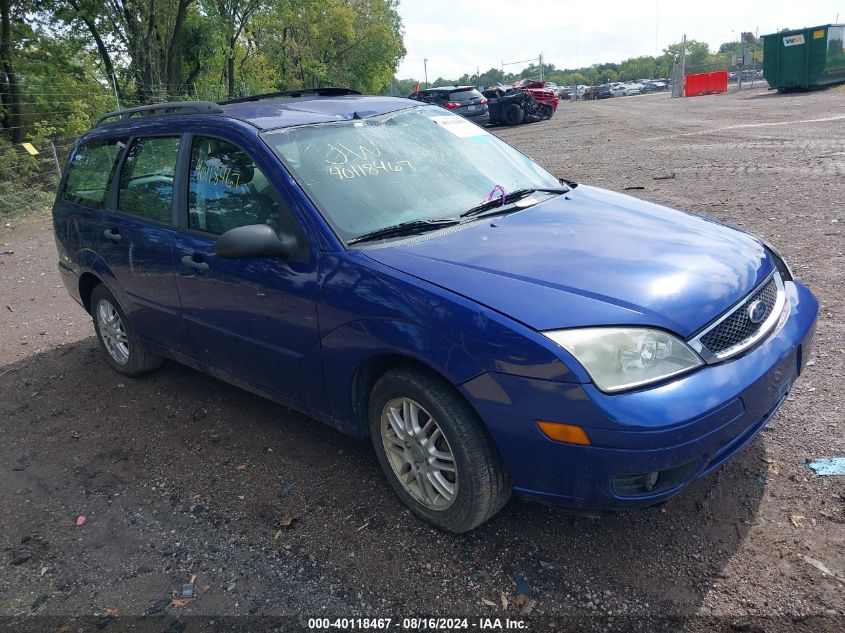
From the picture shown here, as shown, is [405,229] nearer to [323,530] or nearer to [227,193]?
[227,193]

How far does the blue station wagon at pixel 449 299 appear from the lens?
8.02 feet

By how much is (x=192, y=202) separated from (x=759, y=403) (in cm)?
303

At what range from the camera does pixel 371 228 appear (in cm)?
319

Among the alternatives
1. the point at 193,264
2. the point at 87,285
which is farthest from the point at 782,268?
the point at 87,285

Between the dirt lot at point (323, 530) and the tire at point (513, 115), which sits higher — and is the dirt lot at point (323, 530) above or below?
below

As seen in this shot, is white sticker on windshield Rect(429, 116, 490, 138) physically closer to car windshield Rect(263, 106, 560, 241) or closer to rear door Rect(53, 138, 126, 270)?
car windshield Rect(263, 106, 560, 241)

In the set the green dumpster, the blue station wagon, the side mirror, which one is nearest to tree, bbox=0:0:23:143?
the blue station wagon

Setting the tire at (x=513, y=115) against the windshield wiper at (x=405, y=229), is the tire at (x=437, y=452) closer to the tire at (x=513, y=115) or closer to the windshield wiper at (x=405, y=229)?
the windshield wiper at (x=405, y=229)

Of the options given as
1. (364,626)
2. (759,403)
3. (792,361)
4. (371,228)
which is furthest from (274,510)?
(792,361)

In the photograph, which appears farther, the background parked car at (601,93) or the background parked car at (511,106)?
the background parked car at (601,93)

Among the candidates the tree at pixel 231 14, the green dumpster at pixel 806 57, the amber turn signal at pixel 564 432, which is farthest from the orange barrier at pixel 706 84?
the amber turn signal at pixel 564 432

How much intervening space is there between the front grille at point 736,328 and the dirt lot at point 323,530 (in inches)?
30.7

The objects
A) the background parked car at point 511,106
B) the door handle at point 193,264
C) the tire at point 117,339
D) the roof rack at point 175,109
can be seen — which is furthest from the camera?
the background parked car at point 511,106

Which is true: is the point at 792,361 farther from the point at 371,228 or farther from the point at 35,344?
the point at 35,344
